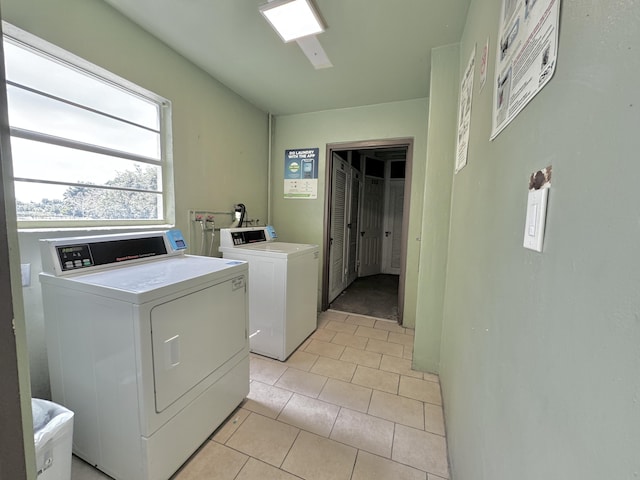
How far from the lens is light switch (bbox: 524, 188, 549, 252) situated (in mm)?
547

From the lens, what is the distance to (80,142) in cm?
164

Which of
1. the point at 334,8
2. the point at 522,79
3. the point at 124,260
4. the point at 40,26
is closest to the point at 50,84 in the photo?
the point at 40,26

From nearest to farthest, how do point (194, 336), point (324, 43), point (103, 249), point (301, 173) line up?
point (194, 336) < point (103, 249) < point (324, 43) < point (301, 173)

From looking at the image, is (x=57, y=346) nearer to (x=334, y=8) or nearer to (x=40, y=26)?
(x=40, y=26)

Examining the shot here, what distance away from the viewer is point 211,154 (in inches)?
98.8

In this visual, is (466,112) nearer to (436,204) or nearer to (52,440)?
(436,204)

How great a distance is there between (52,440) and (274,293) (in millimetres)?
1430

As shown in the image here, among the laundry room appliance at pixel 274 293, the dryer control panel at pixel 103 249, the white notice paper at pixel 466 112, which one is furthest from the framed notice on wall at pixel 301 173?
the white notice paper at pixel 466 112

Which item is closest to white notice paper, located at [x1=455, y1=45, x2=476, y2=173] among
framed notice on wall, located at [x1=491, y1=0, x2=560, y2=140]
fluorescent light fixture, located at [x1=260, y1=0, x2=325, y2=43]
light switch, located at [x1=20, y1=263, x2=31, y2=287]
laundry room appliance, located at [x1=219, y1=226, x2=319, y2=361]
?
framed notice on wall, located at [x1=491, y1=0, x2=560, y2=140]

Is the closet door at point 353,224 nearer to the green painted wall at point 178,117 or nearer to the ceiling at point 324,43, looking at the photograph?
the green painted wall at point 178,117

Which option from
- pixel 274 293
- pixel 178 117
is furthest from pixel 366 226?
pixel 178 117

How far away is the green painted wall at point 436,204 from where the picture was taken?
198 centimetres

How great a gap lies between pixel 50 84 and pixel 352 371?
2.75 meters

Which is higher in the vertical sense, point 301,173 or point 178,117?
point 178,117
